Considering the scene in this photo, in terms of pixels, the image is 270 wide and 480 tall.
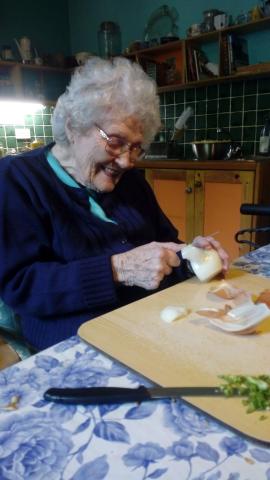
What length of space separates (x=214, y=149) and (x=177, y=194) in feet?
1.28

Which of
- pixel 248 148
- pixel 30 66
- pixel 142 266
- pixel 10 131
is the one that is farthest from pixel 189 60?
pixel 142 266

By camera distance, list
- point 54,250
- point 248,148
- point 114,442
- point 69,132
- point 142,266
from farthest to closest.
Answer: 1. point 248,148
2. point 69,132
3. point 54,250
4. point 142,266
5. point 114,442

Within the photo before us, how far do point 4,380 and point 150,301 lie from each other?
0.99 ft

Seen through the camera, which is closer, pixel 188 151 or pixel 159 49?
pixel 159 49

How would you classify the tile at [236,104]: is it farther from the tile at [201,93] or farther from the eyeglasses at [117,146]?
the eyeglasses at [117,146]

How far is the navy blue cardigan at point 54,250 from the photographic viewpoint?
0.78 m

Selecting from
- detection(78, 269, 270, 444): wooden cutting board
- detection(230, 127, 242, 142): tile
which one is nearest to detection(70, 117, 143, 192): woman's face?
detection(78, 269, 270, 444): wooden cutting board

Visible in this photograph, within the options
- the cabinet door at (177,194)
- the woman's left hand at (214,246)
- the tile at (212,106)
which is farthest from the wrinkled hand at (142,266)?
the tile at (212,106)

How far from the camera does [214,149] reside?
8.05 feet

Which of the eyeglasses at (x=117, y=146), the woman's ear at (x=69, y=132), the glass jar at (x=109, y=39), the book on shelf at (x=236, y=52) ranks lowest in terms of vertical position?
the eyeglasses at (x=117, y=146)

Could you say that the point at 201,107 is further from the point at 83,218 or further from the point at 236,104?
the point at 83,218

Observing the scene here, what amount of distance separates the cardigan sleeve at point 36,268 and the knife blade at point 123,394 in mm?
317

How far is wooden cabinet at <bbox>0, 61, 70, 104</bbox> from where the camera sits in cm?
324

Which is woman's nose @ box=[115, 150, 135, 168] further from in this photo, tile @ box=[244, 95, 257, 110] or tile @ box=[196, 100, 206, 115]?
tile @ box=[196, 100, 206, 115]
